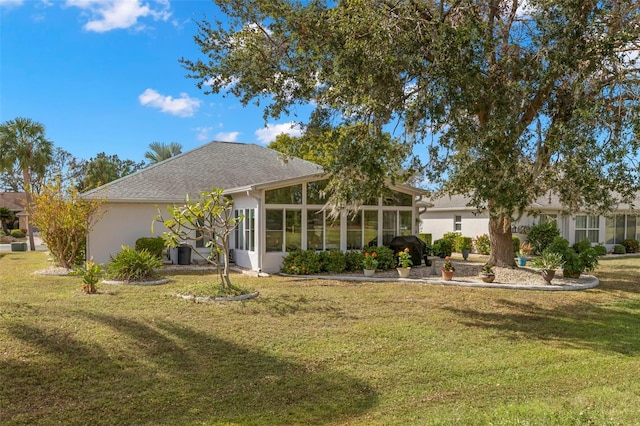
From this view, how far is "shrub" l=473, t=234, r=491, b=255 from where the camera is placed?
75.5ft

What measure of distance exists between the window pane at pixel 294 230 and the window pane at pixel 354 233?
182 centimetres

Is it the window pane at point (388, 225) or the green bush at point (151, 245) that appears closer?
the green bush at point (151, 245)

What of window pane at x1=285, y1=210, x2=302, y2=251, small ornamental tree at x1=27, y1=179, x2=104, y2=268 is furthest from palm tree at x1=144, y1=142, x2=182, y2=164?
window pane at x1=285, y1=210, x2=302, y2=251

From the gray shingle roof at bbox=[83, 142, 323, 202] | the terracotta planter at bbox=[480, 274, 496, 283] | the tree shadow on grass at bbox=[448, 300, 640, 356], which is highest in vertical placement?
the gray shingle roof at bbox=[83, 142, 323, 202]

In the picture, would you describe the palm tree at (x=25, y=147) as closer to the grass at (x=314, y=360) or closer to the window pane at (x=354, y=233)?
the grass at (x=314, y=360)

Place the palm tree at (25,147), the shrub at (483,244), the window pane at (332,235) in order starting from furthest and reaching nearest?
the palm tree at (25,147) → the shrub at (483,244) → the window pane at (332,235)

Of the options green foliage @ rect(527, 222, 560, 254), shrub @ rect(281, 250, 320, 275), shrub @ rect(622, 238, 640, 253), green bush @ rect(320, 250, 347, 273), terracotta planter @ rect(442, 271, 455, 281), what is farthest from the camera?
shrub @ rect(622, 238, 640, 253)

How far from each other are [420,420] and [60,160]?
54660 mm

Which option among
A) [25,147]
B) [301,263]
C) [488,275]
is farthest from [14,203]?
[488,275]

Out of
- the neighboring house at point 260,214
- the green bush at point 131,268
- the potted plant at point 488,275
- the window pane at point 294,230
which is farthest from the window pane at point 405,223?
the green bush at point 131,268

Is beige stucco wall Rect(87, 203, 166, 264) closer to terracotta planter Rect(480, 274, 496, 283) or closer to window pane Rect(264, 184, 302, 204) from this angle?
window pane Rect(264, 184, 302, 204)

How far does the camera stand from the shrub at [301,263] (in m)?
14.5

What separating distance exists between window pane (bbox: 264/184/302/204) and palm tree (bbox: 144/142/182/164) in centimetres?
1928

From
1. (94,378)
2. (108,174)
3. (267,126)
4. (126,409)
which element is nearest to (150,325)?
(94,378)
